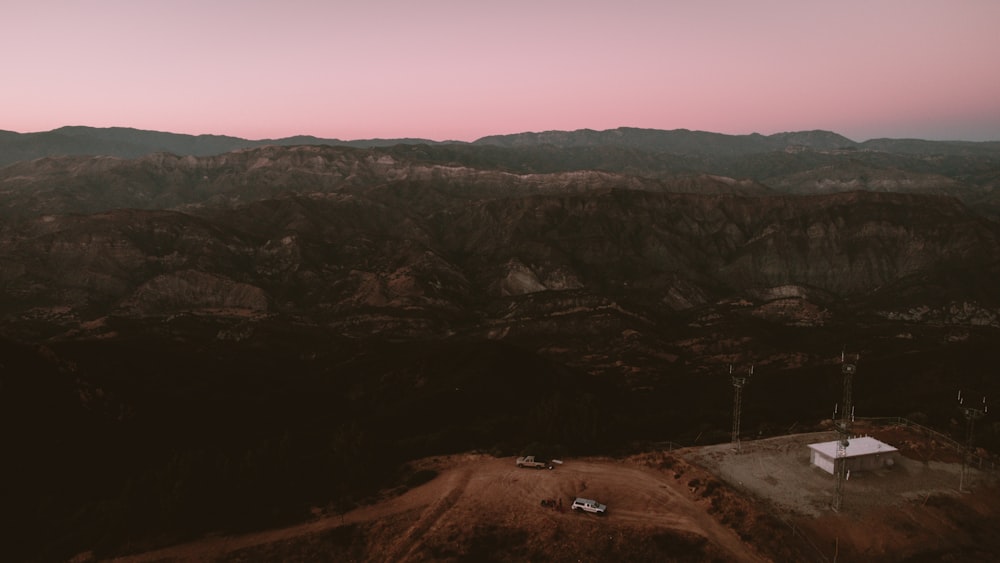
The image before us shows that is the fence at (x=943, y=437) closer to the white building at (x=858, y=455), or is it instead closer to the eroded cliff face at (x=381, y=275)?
the white building at (x=858, y=455)

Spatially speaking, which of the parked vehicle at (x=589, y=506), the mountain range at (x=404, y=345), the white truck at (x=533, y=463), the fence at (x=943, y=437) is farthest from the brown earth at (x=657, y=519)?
the mountain range at (x=404, y=345)

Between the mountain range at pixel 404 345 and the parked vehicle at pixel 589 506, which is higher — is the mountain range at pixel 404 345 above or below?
below

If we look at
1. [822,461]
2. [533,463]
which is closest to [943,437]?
[822,461]

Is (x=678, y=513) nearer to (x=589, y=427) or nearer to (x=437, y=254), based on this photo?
(x=589, y=427)

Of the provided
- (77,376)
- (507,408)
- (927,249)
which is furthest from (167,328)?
(927,249)

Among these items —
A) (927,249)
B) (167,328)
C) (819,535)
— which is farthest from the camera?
(927,249)

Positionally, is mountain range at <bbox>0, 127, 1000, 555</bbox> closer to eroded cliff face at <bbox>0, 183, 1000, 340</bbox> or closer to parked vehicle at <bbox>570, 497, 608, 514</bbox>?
eroded cliff face at <bbox>0, 183, 1000, 340</bbox>
